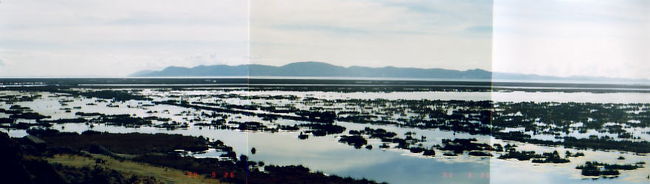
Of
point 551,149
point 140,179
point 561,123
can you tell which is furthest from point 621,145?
point 140,179

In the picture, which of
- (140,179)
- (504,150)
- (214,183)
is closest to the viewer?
(140,179)

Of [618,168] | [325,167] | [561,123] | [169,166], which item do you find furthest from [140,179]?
[561,123]

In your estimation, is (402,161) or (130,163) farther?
(402,161)

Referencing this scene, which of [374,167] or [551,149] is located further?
[551,149]

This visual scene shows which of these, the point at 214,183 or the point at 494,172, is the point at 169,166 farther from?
the point at 494,172

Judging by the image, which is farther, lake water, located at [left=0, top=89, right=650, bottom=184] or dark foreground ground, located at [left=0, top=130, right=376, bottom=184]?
lake water, located at [left=0, top=89, right=650, bottom=184]

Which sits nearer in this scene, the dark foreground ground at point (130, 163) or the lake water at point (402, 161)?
the dark foreground ground at point (130, 163)

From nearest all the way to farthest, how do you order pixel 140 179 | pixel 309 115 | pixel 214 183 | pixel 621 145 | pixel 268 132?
pixel 140 179
pixel 214 183
pixel 621 145
pixel 268 132
pixel 309 115

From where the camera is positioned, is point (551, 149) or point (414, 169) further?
point (551, 149)

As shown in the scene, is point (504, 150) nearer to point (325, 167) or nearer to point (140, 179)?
point (325, 167)
